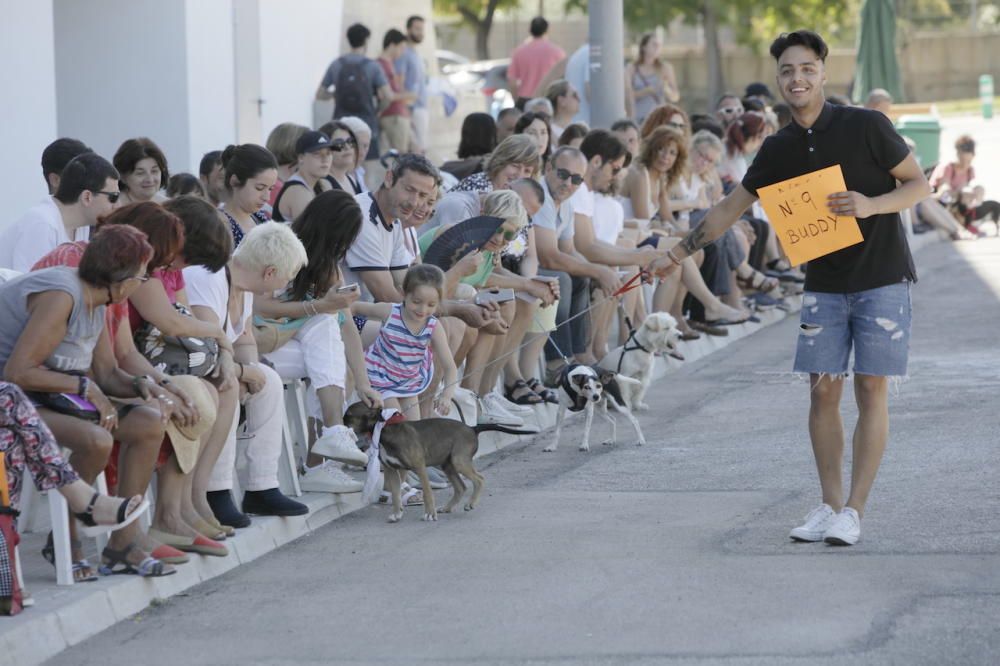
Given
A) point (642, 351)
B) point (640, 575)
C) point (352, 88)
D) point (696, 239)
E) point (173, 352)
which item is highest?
point (352, 88)

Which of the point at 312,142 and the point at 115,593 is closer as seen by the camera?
the point at 115,593

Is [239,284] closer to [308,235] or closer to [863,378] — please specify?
[308,235]

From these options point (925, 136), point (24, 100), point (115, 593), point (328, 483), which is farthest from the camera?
point (925, 136)

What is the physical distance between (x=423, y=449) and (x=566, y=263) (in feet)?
13.0

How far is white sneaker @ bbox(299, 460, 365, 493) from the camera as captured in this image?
28.3 feet

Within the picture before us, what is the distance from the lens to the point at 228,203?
9.30 m

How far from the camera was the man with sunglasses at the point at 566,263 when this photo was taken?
11859 millimetres

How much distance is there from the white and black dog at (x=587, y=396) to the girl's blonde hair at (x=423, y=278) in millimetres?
1629

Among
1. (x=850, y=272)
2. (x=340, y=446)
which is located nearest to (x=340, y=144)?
(x=340, y=446)

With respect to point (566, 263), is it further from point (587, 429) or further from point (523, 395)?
point (587, 429)

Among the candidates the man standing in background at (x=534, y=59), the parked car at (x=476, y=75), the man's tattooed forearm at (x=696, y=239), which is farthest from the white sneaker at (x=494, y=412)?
the parked car at (x=476, y=75)

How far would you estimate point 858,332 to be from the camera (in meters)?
7.38

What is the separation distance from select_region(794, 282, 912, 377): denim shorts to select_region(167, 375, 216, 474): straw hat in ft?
8.38

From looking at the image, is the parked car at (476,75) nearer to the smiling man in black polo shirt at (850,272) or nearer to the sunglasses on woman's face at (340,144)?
the sunglasses on woman's face at (340,144)
